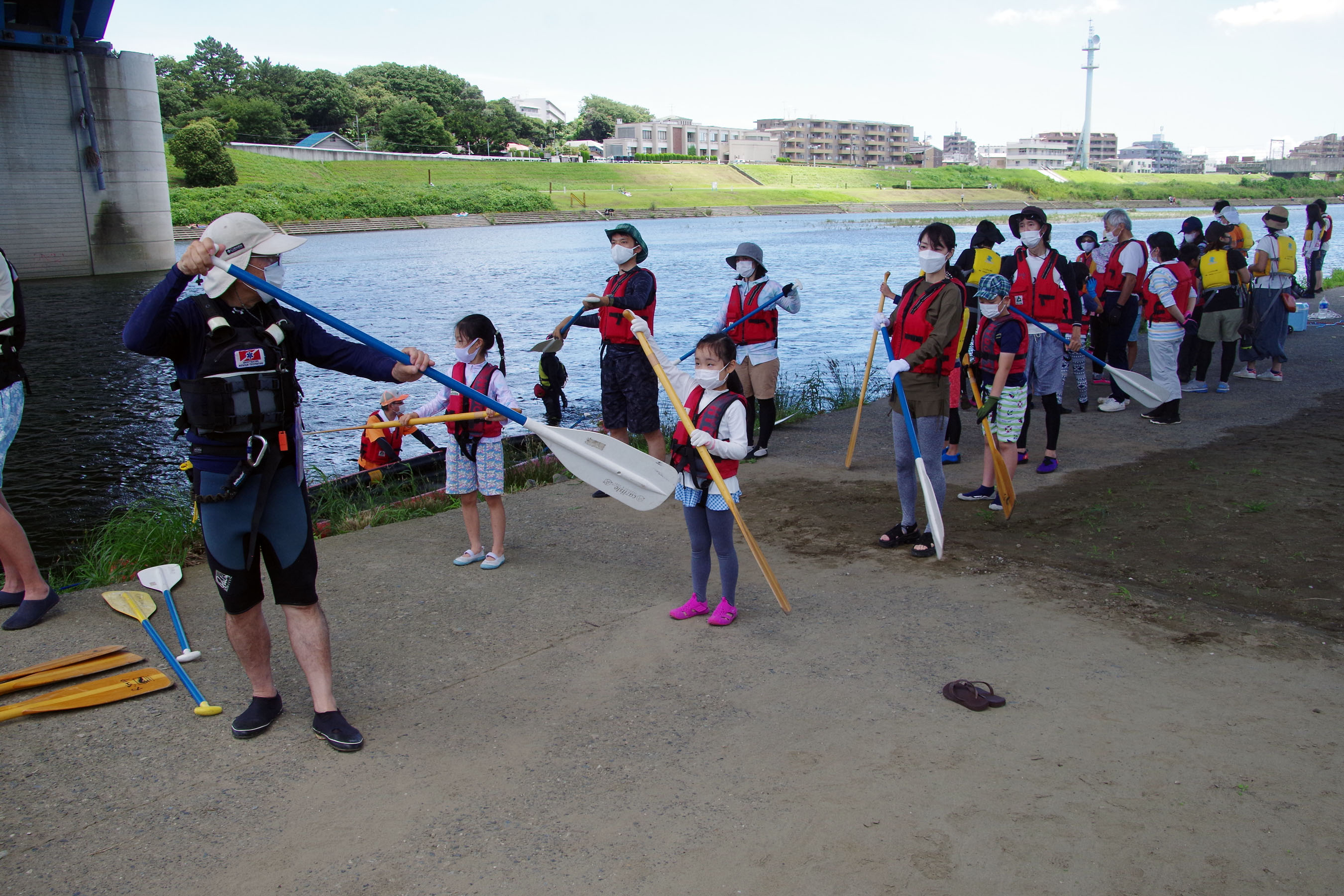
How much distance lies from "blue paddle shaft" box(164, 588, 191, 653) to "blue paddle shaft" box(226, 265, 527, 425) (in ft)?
5.63

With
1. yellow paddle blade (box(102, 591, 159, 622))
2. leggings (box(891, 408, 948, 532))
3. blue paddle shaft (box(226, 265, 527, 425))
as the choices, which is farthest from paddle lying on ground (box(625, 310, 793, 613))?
yellow paddle blade (box(102, 591, 159, 622))

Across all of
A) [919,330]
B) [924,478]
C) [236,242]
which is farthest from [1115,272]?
[236,242]

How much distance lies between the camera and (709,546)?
4.80 m

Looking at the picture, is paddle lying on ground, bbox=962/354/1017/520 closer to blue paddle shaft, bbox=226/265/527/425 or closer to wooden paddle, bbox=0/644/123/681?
blue paddle shaft, bbox=226/265/527/425

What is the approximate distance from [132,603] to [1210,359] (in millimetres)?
10758

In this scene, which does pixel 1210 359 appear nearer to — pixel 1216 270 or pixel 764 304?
pixel 1216 270

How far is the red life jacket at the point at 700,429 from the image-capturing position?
4.59 m

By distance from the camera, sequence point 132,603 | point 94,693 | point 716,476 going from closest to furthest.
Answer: point 94,693
point 716,476
point 132,603

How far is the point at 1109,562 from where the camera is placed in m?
5.49

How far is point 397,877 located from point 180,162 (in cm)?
6438

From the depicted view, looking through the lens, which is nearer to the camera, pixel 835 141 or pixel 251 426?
pixel 251 426

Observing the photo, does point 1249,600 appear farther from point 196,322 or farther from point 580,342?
point 580,342

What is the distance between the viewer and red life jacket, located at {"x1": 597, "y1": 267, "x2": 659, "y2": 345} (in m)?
6.89

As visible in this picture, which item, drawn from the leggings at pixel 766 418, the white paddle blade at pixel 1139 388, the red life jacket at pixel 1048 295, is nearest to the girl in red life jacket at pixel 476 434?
the leggings at pixel 766 418
